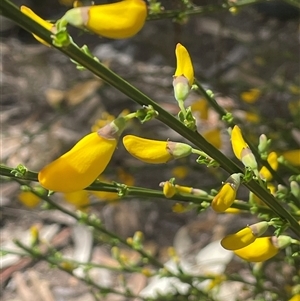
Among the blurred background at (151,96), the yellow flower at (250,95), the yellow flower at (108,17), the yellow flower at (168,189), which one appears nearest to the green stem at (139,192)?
the yellow flower at (168,189)

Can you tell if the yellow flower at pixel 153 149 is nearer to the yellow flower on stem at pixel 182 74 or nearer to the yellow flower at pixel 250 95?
the yellow flower on stem at pixel 182 74

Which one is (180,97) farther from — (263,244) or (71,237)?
(71,237)

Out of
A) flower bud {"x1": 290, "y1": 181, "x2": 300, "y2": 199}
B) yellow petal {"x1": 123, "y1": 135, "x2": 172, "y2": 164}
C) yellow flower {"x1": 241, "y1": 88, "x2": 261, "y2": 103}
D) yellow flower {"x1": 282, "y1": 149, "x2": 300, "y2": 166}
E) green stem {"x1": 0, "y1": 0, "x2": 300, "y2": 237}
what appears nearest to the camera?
green stem {"x1": 0, "y1": 0, "x2": 300, "y2": 237}

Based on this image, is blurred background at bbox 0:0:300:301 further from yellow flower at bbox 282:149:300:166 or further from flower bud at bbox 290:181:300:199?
flower bud at bbox 290:181:300:199

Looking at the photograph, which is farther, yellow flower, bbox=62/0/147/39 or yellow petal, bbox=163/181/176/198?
yellow petal, bbox=163/181/176/198

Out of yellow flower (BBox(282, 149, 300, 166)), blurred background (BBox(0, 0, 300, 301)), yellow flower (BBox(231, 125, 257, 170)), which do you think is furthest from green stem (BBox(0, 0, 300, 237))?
blurred background (BBox(0, 0, 300, 301))

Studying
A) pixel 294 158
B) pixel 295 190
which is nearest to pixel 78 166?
pixel 295 190
